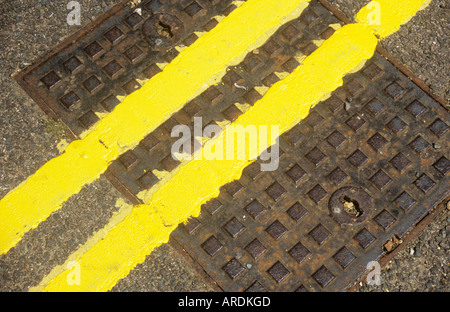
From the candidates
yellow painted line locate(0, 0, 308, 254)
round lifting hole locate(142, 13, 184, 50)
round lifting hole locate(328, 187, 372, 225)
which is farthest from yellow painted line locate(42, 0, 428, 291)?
round lifting hole locate(142, 13, 184, 50)

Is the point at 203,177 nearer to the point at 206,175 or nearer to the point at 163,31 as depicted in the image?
the point at 206,175

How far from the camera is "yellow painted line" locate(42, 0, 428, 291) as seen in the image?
280 centimetres

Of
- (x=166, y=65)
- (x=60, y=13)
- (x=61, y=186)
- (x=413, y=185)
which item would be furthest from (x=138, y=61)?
(x=413, y=185)

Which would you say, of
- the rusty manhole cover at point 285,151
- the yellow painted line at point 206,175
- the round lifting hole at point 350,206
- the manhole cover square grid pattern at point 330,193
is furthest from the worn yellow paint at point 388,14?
the round lifting hole at point 350,206

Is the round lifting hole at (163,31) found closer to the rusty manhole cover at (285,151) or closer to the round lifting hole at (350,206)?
the rusty manhole cover at (285,151)

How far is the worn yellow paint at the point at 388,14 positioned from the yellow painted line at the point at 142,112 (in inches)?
16.0

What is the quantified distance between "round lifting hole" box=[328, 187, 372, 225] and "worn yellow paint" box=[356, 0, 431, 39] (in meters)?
1.05

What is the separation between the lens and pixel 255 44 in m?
3.24

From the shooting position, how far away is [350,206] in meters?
2.96

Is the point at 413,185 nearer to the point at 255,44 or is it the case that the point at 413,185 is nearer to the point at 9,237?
the point at 255,44

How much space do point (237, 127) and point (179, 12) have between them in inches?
34.0

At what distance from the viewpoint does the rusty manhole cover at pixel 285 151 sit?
285 cm

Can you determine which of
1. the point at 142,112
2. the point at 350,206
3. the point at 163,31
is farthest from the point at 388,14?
the point at 142,112

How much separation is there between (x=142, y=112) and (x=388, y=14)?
1.69 m
